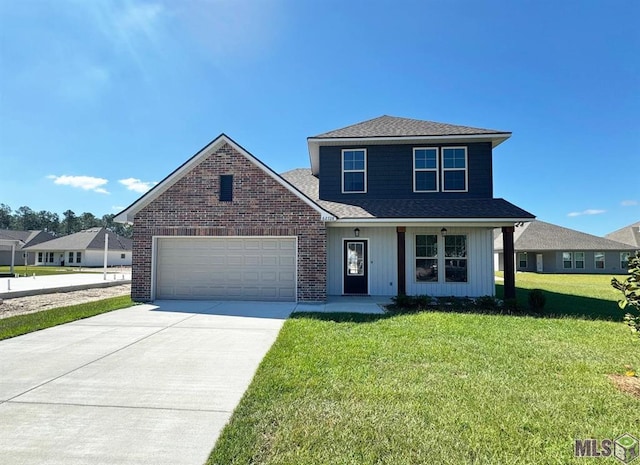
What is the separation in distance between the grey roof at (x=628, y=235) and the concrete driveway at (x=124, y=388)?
42856 millimetres

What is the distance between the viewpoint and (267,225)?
10.9 metres

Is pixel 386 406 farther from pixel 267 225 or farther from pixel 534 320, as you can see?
pixel 267 225

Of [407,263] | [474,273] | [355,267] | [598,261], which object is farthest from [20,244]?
[598,261]

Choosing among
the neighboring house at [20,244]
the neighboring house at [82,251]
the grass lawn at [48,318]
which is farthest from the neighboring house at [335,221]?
→ the neighboring house at [20,244]

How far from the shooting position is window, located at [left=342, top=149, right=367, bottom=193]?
12805 millimetres

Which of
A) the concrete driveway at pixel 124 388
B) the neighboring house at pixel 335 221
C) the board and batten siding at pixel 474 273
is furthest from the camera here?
the board and batten siding at pixel 474 273

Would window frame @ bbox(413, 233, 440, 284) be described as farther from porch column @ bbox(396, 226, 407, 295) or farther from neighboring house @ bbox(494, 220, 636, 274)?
neighboring house @ bbox(494, 220, 636, 274)

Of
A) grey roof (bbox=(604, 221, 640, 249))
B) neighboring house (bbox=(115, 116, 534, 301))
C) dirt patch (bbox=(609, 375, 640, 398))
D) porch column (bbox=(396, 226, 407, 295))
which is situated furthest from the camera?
grey roof (bbox=(604, 221, 640, 249))

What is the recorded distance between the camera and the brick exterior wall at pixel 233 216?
35.3ft

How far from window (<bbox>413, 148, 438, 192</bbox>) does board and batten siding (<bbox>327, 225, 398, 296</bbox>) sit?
2.07 m

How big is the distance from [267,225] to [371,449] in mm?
8582

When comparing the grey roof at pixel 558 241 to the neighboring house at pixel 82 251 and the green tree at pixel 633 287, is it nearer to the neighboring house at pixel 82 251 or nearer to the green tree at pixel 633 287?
the green tree at pixel 633 287

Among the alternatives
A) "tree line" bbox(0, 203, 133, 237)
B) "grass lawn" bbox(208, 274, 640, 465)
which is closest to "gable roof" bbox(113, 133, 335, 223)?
"grass lawn" bbox(208, 274, 640, 465)

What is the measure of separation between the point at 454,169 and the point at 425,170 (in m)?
1.07
